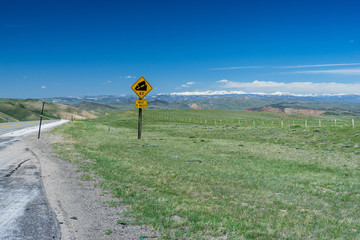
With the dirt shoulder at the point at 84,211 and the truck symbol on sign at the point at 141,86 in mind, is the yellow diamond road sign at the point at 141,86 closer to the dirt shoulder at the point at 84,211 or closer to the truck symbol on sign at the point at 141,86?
the truck symbol on sign at the point at 141,86

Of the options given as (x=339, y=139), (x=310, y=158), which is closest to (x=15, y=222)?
(x=310, y=158)

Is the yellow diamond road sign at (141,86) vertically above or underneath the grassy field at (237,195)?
above

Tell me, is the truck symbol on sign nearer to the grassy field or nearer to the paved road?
the grassy field

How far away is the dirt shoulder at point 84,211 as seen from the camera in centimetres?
561

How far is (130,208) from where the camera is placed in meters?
7.22

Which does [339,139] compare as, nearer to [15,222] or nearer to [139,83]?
[139,83]

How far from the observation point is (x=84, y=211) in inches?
266

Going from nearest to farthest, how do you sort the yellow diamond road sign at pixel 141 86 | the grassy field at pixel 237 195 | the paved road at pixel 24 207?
the paved road at pixel 24 207 → the grassy field at pixel 237 195 → the yellow diamond road sign at pixel 141 86

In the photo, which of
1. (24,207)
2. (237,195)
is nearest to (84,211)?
(24,207)

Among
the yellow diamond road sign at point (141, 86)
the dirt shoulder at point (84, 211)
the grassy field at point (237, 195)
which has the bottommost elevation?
the grassy field at point (237, 195)

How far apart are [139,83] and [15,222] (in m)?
24.3

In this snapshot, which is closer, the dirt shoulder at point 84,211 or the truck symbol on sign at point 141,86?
the dirt shoulder at point 84,211

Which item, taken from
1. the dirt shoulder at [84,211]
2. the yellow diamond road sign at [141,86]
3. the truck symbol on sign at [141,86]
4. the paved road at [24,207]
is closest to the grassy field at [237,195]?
the dirt shoulder at [84,211]

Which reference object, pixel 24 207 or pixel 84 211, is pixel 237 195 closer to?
pixel 84 211
